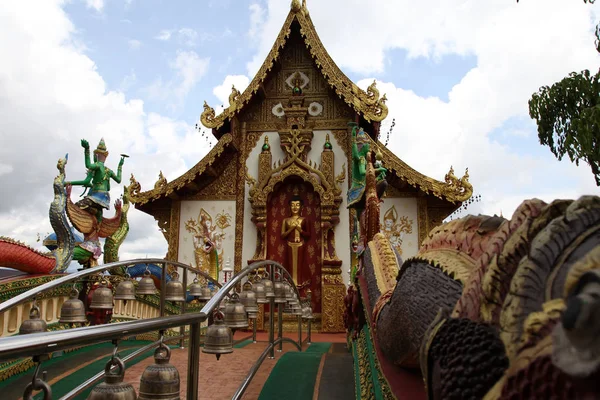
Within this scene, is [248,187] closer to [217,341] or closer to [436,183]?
[436,183]

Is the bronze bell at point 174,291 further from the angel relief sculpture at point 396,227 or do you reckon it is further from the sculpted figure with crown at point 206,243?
the angel relief sculpture at point 396,227

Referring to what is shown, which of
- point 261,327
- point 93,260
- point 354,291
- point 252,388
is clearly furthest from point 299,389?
point 261,327

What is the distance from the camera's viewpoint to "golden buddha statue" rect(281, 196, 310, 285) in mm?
8297

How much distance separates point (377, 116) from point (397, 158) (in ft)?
3.10

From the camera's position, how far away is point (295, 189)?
8828 mm

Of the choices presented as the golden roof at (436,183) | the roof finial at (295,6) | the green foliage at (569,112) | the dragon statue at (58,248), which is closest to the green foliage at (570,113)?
the green foliage at (569,112)

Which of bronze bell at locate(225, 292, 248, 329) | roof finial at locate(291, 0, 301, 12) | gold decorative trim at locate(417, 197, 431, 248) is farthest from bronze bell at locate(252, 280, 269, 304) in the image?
roof finial at locate(291, 0, 301, 12)

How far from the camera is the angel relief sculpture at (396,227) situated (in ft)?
27.1

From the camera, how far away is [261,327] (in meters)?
8.09

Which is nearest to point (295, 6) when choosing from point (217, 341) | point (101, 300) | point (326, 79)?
point (326, 79)

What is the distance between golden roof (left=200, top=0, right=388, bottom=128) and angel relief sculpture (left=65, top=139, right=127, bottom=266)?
8.66 feet

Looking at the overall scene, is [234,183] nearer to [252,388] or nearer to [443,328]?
[252,388]

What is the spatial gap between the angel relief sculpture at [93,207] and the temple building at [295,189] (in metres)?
1.73

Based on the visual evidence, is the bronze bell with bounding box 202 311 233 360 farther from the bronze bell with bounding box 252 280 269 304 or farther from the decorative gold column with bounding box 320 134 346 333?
the decorative gold column with bounding box 320 134 346 333
